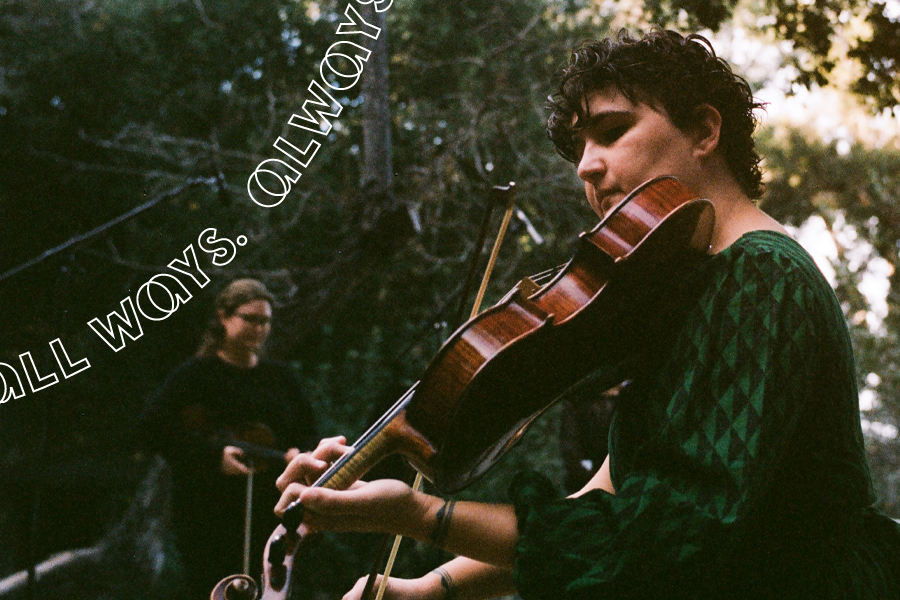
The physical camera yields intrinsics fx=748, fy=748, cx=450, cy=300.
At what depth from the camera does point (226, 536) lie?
363 cm

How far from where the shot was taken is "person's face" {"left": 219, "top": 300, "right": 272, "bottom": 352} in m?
3.89

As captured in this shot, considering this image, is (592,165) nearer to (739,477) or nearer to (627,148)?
(627,148)

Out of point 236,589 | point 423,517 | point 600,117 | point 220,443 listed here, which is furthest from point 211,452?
point 600,117

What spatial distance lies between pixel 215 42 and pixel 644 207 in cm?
736

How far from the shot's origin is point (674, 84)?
4.16 ft

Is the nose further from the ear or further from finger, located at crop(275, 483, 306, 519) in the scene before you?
finger, located at crop(275, 483, 306, 519)

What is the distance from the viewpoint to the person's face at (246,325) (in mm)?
3893

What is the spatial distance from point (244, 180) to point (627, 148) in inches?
255

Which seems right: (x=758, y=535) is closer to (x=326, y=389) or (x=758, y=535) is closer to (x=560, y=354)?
(x=560, y=354)

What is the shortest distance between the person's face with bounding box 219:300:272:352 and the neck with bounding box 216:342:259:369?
31mm

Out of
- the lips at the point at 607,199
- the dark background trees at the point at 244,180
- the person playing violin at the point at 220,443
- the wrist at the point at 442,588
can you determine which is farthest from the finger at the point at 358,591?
the dark background trees at the point at 244,180

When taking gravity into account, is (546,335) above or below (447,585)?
above

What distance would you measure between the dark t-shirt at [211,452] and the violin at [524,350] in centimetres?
264


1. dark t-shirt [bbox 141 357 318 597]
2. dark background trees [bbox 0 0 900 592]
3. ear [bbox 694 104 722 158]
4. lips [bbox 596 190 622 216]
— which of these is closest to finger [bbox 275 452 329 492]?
lips [bbox 596 190 622 216]
